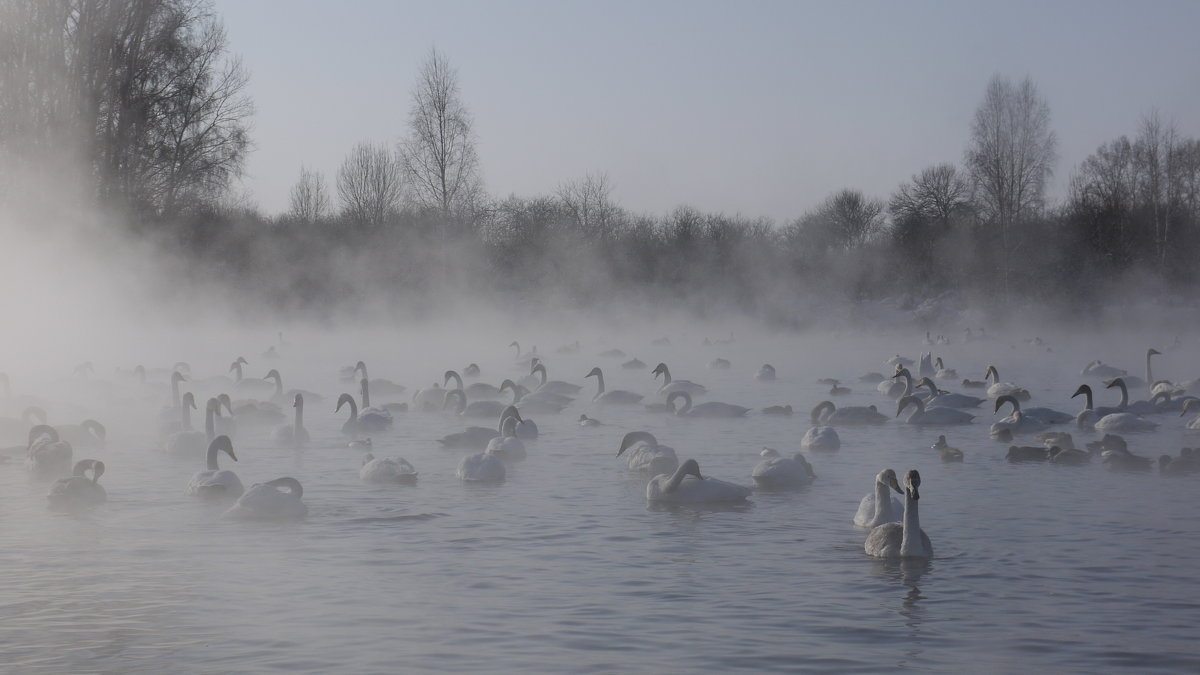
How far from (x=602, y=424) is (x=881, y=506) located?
7913 millimetres

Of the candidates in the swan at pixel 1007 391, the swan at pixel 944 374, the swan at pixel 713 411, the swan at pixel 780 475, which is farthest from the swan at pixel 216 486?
the swan at pixel 944 374

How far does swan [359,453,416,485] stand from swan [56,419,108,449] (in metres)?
4.37

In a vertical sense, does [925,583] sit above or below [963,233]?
below

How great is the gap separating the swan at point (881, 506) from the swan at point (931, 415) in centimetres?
700

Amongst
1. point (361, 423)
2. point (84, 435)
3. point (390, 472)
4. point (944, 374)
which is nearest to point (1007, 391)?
point (944, 374)

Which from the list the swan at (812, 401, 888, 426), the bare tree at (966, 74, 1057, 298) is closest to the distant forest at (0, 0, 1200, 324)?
the bare tree at (966, 74, 1057, 298)

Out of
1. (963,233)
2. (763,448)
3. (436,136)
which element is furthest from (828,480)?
(963,233)

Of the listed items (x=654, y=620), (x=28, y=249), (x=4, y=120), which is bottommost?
(x=654, y=620)

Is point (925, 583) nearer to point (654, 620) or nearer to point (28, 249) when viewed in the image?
point (654, 620)

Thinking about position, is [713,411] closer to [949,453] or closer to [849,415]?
[849,415]

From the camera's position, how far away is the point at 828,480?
37.4 feet

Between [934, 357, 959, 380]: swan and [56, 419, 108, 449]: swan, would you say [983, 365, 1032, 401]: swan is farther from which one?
[56, 419, 108, 449]: swan

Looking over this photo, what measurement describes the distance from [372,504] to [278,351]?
2103 centimetres

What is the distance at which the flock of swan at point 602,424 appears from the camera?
31.3 feet
